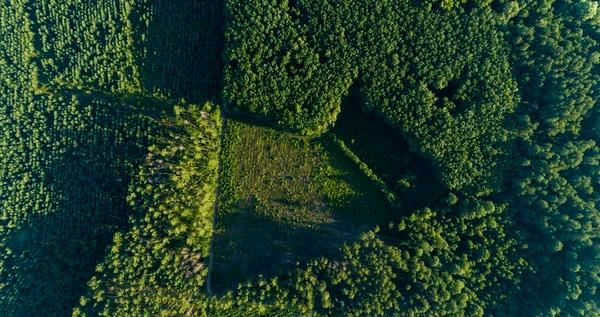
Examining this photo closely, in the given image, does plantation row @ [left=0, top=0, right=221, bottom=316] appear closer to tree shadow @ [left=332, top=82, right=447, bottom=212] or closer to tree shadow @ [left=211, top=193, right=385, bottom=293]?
tree shadow @ [left=211, top=193, right=385, bottom=293]

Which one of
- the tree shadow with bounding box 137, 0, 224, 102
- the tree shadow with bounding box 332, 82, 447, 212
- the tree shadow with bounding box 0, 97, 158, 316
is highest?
the tree shadow with bounding box 137, 0, 224, 102

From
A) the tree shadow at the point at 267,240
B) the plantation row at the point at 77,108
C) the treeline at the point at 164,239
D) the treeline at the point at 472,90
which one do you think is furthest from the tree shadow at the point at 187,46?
the tree shadow at the point at 267,240

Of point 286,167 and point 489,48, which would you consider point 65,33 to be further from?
point 489,48

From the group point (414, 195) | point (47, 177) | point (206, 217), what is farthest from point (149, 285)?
point (414, 195)

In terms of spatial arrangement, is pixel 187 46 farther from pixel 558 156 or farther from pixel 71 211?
pixel 558 156

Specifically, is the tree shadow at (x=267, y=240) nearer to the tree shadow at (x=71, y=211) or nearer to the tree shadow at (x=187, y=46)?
the tree shadow at (x=71, y=211)

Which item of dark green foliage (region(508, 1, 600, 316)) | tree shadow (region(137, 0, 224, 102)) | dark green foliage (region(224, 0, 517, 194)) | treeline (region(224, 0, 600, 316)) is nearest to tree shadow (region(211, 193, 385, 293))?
treeline (region(224, 0, 600, 316))

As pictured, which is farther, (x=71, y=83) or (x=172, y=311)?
(x=71, y=83)
